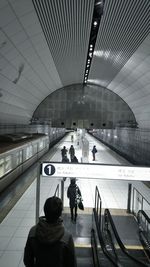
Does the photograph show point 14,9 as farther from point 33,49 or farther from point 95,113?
point 95,113

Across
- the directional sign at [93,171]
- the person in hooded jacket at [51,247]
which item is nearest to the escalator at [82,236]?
the directional sign at [93,171]

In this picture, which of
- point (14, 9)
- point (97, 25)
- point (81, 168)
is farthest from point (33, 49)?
point (81, 168)

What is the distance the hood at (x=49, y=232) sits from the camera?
1880mm

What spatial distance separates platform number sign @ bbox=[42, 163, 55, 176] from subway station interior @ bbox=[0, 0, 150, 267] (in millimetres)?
127

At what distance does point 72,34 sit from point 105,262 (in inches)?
589

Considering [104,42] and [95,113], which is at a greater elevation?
[104,42]

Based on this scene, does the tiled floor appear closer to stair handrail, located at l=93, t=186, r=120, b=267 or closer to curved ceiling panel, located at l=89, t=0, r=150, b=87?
stair handrail, located at l=93, t=186, r=120, b=267

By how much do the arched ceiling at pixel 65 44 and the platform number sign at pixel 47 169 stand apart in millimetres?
7778

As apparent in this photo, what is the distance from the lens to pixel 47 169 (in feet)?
15.5

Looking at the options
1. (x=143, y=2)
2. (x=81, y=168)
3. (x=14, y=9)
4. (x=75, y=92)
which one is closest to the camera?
(x=81, y=168)

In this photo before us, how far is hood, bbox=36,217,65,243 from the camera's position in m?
1.88

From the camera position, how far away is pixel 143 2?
11695mm

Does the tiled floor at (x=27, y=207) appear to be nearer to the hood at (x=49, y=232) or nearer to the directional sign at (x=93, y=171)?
the directional sign at (x=93, y=171)

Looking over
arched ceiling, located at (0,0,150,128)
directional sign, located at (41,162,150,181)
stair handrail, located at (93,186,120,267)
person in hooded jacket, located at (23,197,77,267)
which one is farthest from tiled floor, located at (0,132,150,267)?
arched ceiling, located at (0,0,150,128)
